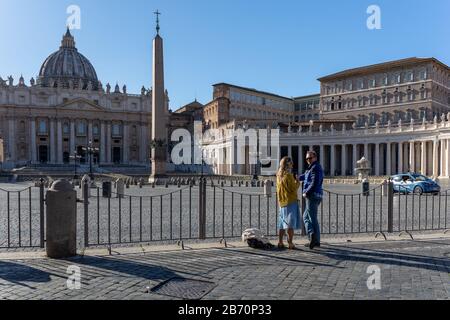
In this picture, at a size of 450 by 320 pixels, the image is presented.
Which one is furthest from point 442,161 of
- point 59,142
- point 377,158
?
point 59,142

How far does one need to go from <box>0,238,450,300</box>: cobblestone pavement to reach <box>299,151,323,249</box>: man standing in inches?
13.7

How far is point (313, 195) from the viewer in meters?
7.48

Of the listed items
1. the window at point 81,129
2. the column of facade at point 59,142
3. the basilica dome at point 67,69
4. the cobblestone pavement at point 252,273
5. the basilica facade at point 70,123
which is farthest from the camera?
the basilica dome at point 67,69

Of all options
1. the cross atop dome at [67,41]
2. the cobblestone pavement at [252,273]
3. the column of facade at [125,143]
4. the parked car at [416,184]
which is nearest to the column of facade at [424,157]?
the parked car at [416,184]

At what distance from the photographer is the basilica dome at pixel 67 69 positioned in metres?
106

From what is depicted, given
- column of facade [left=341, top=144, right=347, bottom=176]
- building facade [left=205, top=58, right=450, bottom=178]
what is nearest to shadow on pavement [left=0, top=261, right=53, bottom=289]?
building facade [left=205, top=58, right=450, bottom=178]

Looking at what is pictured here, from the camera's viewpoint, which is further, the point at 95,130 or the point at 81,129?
the point at 95,130

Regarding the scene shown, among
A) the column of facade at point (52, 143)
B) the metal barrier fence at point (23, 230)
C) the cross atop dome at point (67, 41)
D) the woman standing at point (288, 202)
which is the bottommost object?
the metal barrier fence at point (23, 230)

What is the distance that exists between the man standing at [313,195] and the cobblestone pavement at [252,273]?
347 millimetres

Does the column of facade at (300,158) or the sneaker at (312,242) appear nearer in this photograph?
the sneaker at (312,242)

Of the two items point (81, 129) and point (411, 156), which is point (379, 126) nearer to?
point (411, 156)

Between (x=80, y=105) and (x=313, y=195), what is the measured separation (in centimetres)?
9287

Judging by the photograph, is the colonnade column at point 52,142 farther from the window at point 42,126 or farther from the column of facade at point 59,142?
the window at point 42,126
